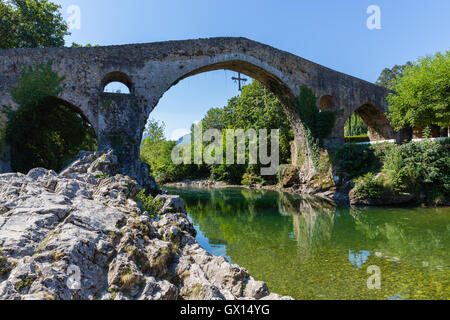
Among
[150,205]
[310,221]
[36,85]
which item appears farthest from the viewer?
[36,85]

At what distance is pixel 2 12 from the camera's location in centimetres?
1736

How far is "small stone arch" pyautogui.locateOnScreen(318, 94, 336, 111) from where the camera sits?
2004cm

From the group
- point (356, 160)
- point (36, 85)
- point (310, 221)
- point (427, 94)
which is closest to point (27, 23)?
point (36, 85)

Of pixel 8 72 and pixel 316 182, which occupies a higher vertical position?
pixel 8 72

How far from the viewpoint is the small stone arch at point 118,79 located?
13986 mm

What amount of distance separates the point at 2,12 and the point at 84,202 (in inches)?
734

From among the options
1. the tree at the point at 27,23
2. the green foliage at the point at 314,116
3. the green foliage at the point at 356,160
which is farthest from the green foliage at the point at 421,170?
the tree at the point at 27,23

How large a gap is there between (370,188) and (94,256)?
43.2 ft

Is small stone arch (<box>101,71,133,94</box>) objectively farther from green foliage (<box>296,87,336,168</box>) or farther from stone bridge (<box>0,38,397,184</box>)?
green foliage (<box>296,87,336,168</box>)

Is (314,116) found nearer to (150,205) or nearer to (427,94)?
(427,94)

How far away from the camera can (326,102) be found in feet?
67.5

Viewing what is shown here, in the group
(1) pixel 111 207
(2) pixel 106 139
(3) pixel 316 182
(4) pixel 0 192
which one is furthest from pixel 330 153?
(4) pixel 0 192

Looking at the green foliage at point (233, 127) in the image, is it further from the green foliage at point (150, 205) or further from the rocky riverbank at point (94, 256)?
the rocky riverbank at point (94, 256)
